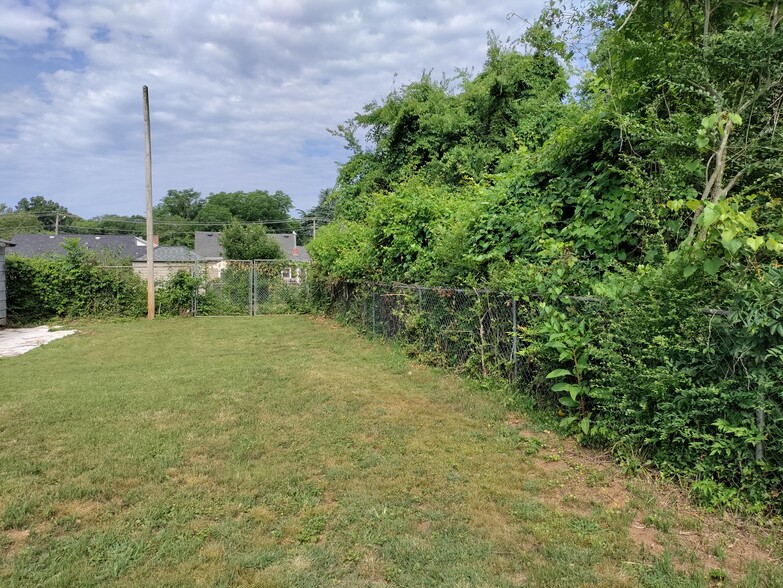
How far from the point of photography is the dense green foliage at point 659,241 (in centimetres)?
250

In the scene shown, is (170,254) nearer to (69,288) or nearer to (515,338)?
(69,288)

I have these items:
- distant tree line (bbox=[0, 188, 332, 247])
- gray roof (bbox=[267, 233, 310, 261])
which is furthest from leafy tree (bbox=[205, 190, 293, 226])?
gray roof (bbox=[267, 233, 310, 261])

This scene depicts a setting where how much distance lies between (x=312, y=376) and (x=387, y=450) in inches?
102

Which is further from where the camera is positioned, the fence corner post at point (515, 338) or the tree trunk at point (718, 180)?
the fence corner post at point (515, 338)

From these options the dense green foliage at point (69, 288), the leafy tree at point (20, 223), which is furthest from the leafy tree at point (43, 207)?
the dense green foliage at point (69, 288)

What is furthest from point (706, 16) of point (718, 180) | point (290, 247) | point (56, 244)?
point (290, 247)

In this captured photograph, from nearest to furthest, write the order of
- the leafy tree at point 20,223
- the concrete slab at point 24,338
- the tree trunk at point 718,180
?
the tree trunk at point 718,180 → the concrete slab at point 24,338 → the leafy tree at point 20,223

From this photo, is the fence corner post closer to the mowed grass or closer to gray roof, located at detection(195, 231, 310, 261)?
the mowed grass

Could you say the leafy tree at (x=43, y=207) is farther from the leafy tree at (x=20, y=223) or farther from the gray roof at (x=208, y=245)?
the gray roof at (x=208, y=245)

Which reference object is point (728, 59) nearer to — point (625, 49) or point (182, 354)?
point (625, 49)

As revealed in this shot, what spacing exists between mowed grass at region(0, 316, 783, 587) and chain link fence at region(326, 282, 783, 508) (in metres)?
0.36

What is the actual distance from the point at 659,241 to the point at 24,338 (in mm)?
12509

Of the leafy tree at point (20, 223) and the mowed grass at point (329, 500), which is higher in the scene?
the leafy tree at point (20, 223)

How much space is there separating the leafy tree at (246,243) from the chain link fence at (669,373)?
26.3 metres
